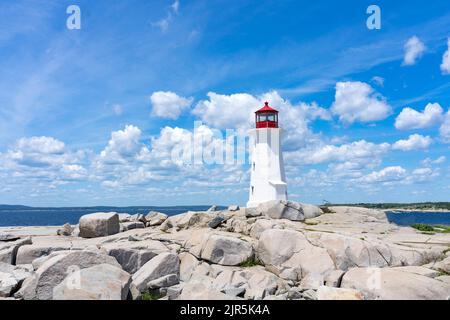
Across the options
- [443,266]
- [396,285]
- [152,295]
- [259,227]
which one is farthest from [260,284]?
[443,266]

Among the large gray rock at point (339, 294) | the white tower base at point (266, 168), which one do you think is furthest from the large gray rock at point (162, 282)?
the white tower base at point (266, 168)

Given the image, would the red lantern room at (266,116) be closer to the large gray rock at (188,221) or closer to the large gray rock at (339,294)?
the large gray rock at (188,221)

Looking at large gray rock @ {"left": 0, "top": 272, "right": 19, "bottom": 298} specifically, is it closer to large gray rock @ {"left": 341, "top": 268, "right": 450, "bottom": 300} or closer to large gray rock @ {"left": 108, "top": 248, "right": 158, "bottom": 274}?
large gray rock @ {"left": 108, "top": 248, "right": 158, "bottom": 274}

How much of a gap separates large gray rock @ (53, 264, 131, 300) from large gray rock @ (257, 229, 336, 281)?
815 centimetres

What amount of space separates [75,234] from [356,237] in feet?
53.3

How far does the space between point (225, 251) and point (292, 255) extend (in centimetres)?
306

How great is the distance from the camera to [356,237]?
67.0 feet

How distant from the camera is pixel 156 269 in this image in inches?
648

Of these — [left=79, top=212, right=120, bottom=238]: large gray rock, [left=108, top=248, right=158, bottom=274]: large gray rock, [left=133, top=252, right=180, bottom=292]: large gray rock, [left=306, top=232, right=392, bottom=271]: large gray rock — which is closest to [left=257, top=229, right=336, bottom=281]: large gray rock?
[left=306, top=232, right=392, bottom=271]: large gray rock

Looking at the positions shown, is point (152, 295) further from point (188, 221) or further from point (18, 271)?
point (188, 221)

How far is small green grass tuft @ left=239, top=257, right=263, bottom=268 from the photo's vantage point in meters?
19.2

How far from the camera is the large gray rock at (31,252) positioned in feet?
62.5
